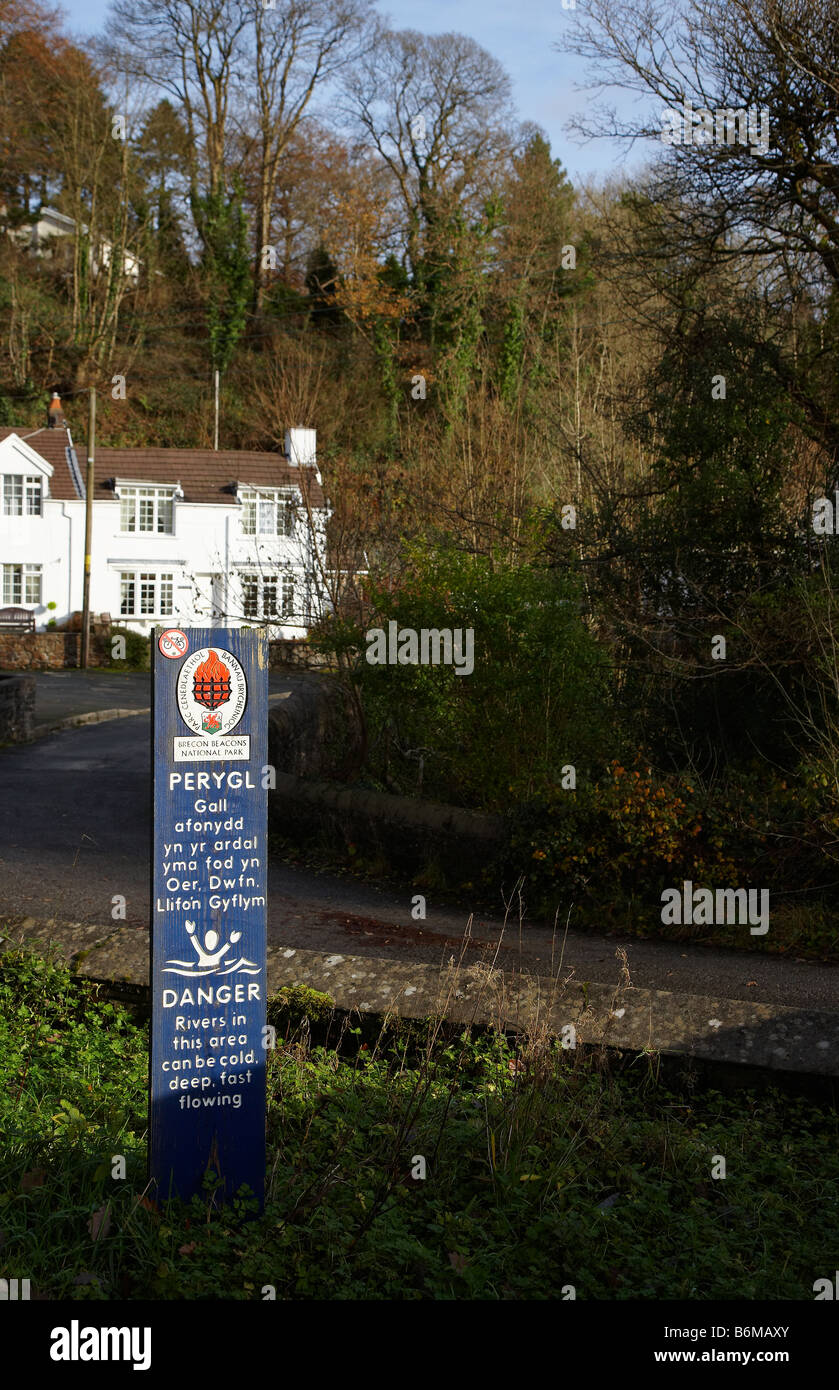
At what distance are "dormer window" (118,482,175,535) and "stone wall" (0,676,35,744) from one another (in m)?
25.1

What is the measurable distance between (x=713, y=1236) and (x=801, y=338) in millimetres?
10369

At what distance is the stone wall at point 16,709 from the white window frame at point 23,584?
23810mm

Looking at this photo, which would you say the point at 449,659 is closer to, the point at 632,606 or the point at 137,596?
the point at 632,606

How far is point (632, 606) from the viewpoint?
1203 centimetres

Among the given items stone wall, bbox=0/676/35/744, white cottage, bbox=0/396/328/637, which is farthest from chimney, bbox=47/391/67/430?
stone wall, bbox=0/676/35/744

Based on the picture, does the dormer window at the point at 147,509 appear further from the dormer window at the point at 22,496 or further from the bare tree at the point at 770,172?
the bare tree at the point at 770,172

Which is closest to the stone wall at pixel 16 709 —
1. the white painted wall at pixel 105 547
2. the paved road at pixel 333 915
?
the paved road at pixel 333 915

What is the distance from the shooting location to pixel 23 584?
43.2 meters

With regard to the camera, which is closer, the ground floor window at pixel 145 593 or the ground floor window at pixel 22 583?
the ground floor window at pixel 22 583

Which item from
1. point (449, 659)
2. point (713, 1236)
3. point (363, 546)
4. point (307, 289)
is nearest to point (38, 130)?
point (307, 289)

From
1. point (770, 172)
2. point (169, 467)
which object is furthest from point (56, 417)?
point (770, 172)

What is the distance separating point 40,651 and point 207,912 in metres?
36.2

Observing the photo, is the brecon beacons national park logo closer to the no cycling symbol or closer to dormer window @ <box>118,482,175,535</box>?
the no cycling symbol

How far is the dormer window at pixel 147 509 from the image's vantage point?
44.4m
